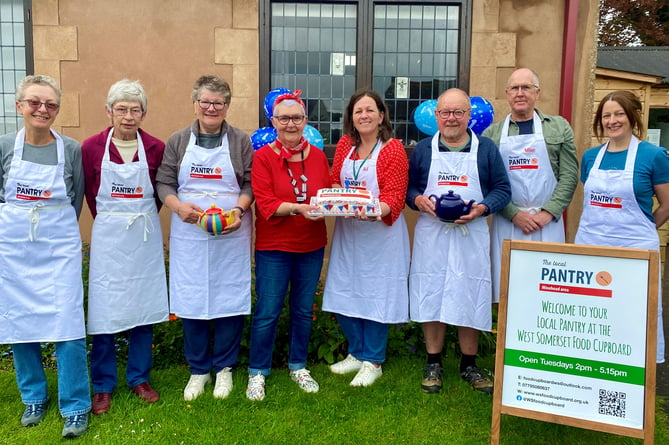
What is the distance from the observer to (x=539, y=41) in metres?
5.34

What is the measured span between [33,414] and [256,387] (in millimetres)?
1261

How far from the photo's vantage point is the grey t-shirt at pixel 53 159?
2789 millimetres

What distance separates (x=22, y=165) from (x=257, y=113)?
2.90 metres

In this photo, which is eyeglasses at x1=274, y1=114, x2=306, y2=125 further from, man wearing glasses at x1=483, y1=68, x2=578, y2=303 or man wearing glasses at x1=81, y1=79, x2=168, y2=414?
man wearing glasses at x1=483, y1=68, x2=578, y2=303

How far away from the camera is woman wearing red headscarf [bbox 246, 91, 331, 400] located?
3.02 m

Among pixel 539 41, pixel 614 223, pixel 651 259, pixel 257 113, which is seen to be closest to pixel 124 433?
pixel 651 259

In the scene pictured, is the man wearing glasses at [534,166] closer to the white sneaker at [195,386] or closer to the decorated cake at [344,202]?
the decorated cake at [344,202]

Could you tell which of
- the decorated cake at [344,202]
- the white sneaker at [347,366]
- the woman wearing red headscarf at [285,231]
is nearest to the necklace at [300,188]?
the woman wearing red headscarf at [285,231]

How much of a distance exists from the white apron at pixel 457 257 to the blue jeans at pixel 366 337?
0.39 m

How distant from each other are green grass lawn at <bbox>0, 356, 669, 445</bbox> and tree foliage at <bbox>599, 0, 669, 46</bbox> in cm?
1788

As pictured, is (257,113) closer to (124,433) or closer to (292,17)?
(292,17)

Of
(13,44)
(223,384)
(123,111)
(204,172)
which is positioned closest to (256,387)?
(223,384)

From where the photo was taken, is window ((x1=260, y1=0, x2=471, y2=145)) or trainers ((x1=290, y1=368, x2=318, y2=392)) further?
window ((x1=260, y1=0, x2=471, y2=145))

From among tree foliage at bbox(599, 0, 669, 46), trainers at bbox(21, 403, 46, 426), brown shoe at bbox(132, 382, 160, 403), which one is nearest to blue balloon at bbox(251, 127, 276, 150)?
brown shoe at bbox(132, 382, 160, 403)
